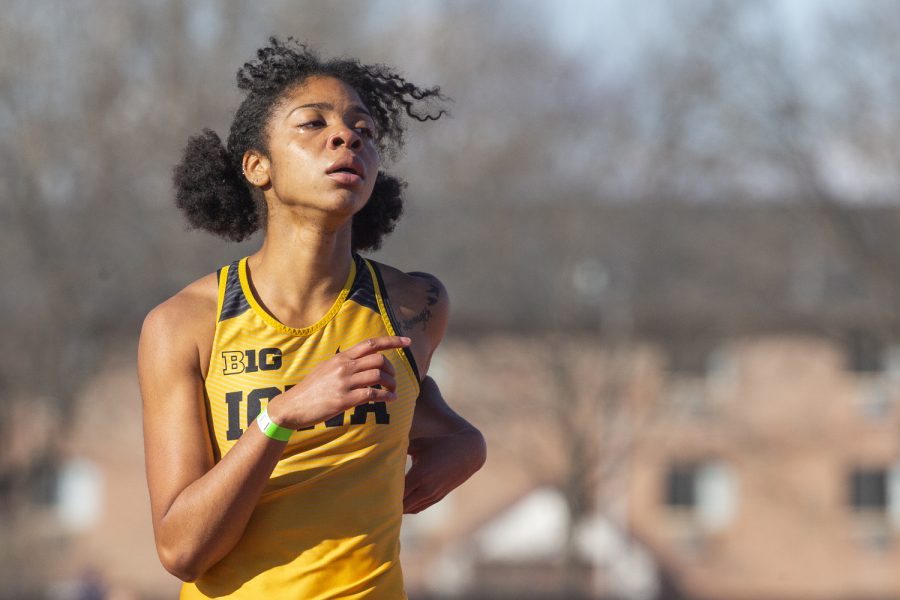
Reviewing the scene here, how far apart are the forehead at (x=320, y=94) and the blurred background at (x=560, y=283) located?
45.8 feet

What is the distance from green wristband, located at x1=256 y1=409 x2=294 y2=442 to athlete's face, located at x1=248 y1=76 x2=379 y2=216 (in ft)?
1.70

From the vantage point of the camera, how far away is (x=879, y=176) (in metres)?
23.6

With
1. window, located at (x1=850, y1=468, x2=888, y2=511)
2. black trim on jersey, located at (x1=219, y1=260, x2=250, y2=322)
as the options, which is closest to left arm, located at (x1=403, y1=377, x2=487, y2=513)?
black trim on jersey, located at (x1=219, y1=260, x2=250, y2=322)

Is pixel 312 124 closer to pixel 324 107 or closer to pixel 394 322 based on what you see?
pixel 324 107

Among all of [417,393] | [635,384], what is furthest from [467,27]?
[417,393]

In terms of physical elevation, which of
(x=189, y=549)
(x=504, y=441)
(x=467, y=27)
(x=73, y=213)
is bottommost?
(x=189, y=549)

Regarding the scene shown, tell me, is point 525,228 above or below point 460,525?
above

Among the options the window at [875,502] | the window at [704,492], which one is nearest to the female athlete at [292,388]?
the window at [704,492]

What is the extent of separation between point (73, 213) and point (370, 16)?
5868 mm

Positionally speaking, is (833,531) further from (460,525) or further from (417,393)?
(417,393)

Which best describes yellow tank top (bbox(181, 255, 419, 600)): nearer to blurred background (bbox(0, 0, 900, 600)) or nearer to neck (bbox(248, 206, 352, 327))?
neck (bbox(248, 206, 352, 327))

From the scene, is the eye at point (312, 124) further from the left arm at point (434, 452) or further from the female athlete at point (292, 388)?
the left arm at point (434, 452)

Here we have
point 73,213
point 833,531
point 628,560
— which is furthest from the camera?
point 833,531

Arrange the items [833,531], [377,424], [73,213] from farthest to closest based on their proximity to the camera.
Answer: [833,531] → [73,213] → [377,424]
